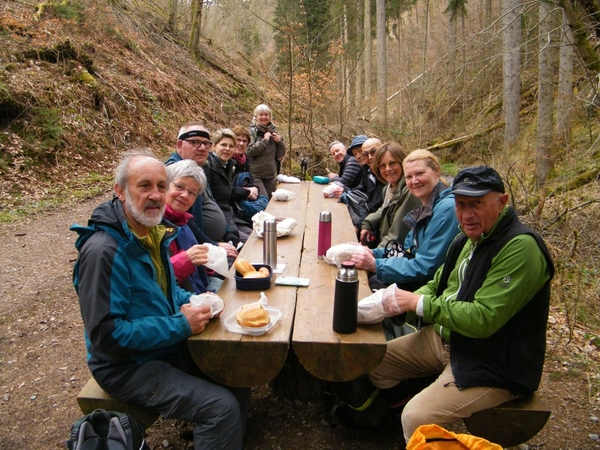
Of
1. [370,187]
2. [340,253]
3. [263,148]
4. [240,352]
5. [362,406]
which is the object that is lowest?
[362,406]

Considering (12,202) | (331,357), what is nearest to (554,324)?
(331,357)

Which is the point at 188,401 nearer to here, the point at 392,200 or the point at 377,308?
the point at 377,308

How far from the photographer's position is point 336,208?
16.0 ft

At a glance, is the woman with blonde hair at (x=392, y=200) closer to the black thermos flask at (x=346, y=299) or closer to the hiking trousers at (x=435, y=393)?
the hiking trousers at (x=435, y=393)

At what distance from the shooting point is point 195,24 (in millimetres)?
15336

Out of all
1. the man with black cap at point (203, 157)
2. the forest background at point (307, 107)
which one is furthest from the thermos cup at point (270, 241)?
the forest background at point (307, 107)

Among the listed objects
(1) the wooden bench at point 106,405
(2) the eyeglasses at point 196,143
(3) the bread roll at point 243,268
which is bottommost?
(1) the wooden bench at point 106,405

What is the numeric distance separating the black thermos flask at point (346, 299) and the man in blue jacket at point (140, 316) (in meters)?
0.63

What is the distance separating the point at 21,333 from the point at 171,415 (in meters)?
2.40

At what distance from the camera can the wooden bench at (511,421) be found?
80.5 inches

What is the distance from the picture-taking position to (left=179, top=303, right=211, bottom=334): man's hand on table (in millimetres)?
2109

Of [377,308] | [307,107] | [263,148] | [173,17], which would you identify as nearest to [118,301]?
[377,308]

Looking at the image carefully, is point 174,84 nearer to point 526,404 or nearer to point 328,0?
point 328,0

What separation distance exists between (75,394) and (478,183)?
2880 millimetres
